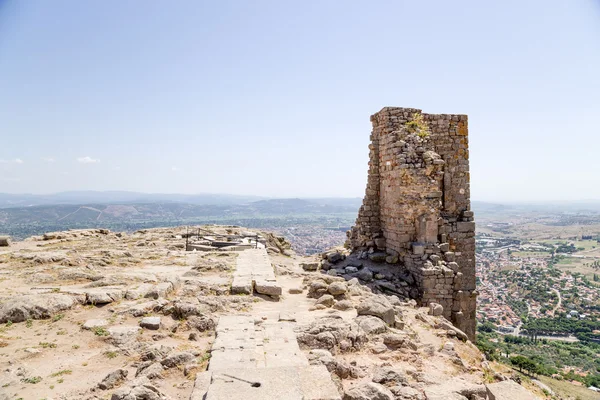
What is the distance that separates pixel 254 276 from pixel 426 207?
5.45 metres

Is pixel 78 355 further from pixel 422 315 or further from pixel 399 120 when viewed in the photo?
pixel 399 120

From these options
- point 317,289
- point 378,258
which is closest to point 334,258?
point 378,258

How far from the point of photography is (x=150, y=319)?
18.7ft

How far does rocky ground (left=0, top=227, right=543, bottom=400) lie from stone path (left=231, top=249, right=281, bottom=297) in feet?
0.69

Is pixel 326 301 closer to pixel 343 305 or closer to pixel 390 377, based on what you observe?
pixel 343 305

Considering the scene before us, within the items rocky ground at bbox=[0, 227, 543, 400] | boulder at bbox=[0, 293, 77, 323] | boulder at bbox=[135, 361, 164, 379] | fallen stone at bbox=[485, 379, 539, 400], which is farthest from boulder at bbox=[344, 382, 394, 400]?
boulder at bbox=[0, 293, 77, 323]

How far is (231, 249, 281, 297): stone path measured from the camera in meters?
7.56

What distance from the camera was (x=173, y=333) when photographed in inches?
217

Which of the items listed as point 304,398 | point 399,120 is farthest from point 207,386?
point 399,120

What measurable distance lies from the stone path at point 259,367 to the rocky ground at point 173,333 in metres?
0.21

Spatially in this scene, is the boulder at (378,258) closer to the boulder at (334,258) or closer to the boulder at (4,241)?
the boulder at (334,258)

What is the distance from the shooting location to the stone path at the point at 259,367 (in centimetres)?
346

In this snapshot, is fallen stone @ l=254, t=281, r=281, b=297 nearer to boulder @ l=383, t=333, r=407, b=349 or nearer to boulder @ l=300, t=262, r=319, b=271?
boulder @ l=383, t=333, r=407, b=349

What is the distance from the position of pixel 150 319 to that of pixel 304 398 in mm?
3265
